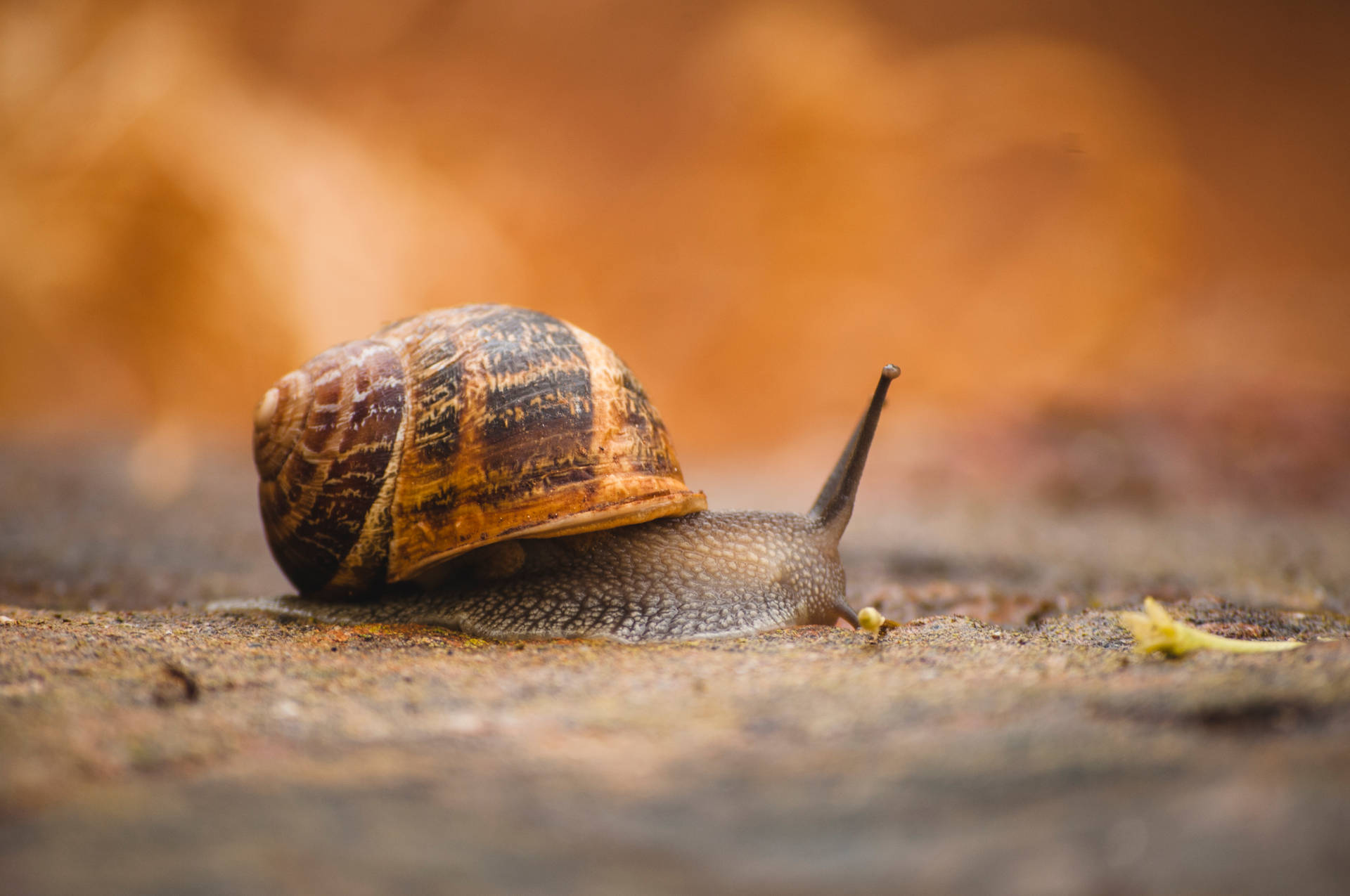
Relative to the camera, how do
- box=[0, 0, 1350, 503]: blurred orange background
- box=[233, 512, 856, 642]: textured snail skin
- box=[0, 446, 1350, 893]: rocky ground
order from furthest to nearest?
1. box=[0, 0, 1350, 503]: blurred orange background
2. box=[233, 512, 856, 642]: textured snail skin
3. box=[0, 446, 1350, 893]: rocky ground

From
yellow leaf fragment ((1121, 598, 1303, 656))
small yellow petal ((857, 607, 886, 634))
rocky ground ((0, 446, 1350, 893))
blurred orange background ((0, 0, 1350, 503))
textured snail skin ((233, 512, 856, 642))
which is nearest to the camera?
rocky ground ((0, 446, 1350, 893))

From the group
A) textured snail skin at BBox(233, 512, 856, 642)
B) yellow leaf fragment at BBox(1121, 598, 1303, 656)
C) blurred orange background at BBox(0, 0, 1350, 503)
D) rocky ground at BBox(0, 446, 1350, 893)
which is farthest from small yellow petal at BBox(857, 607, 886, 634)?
blurred orange background at BBox(0, 0, 1350, 503)

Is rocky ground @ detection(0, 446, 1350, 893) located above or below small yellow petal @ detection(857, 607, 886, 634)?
below

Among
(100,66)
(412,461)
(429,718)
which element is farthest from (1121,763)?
(100,66)

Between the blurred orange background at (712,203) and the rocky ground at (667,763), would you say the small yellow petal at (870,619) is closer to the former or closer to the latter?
the rocky ground at (667,763)

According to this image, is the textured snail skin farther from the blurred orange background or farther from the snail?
the blurred orange background

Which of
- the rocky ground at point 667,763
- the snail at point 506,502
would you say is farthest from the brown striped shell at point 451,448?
the rocky ground at point 667,763

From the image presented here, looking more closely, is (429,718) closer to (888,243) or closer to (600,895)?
(600,895)

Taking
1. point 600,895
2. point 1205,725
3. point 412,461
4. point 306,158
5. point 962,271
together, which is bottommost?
point 600,895

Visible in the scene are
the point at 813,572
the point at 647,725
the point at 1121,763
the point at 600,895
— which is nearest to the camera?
the point at 600,895

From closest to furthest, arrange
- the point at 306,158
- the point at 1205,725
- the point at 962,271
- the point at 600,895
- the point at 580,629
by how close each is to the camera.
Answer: the point at 600,895, the point at 1205,725, the point at 580,629, the point at 306,158, the point at 962,271
